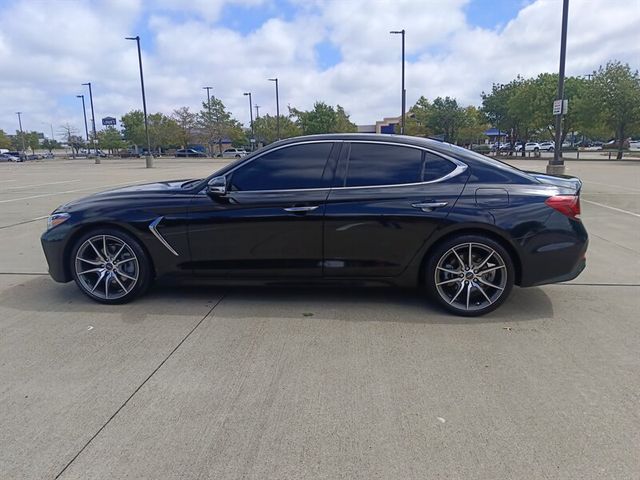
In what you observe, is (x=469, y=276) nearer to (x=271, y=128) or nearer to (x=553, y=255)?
(x=553, y=255)

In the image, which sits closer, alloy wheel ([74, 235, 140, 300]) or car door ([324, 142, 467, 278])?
car door ([324, 142, 467, 278])

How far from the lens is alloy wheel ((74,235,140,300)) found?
440cm

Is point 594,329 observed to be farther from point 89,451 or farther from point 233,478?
point 89,451

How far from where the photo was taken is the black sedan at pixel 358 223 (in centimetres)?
400

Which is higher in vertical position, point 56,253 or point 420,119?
point 420,119

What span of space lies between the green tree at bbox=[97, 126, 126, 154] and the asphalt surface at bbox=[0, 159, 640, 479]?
3616 inches

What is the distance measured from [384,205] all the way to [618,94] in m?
36.8

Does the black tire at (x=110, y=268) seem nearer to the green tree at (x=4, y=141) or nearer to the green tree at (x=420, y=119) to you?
the green tree at (x=420, y=119)

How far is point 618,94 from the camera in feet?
107

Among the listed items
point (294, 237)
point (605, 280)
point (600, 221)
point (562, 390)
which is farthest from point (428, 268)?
point (600, 221)

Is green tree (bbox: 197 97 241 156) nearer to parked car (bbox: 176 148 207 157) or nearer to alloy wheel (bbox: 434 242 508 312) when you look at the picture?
parked car (bbox: 176 148 207 157)

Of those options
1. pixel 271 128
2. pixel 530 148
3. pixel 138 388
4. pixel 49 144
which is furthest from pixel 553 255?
pixel 49 144

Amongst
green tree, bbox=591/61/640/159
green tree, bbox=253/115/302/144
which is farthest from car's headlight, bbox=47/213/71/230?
green tree, bbox=253/115/302/144

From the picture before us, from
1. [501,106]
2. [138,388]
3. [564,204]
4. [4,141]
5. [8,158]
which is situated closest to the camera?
[138,388]
